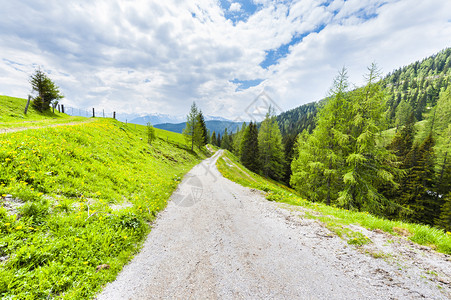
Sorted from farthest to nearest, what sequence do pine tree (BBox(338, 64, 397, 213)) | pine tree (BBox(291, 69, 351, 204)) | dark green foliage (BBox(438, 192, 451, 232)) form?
dark green foliage (BBox(438, 192, 451, 232))
pine tree (BBox(291, 69, 351, 204))
pine tree (BBox(338, 64, 397, 213))

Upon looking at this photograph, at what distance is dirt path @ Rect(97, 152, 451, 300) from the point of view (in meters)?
3.77

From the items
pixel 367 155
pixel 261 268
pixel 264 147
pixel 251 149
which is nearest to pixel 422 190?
pixel 367 155

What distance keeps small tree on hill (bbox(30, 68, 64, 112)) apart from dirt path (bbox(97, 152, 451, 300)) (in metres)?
43.7

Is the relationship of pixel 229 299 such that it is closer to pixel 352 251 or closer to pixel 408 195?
pixel 352 251

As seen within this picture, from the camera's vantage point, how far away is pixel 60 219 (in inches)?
195

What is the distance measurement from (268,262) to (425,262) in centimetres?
473

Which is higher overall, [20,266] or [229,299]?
[20,266]

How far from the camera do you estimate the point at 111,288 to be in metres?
3.76

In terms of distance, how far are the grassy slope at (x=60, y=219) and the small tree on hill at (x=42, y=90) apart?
34.8 metres

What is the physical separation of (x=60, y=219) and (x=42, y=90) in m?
46.0

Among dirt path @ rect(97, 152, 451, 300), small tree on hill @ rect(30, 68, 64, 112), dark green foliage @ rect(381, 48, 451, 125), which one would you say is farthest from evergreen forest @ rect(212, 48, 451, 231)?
dark green foliage @ rect(381, 48, 451, 125)

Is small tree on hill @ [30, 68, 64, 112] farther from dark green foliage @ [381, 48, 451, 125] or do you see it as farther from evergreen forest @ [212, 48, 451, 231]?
dark green foliage @ [381, 48, 451, 125]

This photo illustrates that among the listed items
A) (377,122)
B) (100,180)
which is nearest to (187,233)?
(100,180)

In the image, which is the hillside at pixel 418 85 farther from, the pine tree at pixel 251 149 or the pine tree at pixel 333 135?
the pine tree at pixel 333 135
